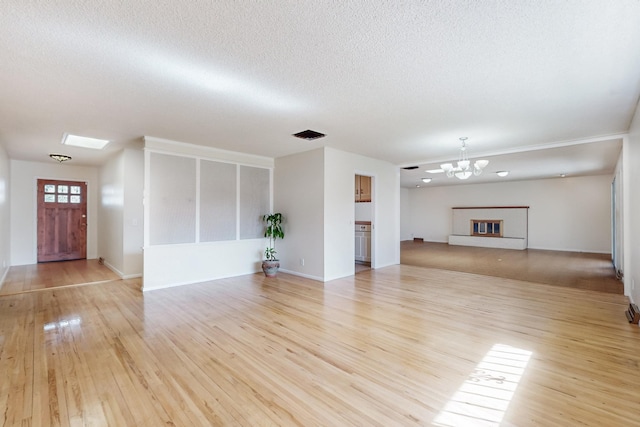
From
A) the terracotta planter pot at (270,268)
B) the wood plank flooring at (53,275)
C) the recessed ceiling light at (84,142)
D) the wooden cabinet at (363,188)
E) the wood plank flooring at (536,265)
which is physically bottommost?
the wood plank flooring at (536,265)

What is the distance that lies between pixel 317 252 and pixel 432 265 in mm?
3219

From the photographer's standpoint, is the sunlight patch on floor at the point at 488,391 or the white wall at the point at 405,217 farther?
the white wall at the point at 405,217

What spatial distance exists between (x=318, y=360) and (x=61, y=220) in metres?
8.39

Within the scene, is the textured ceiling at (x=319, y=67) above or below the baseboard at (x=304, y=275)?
above

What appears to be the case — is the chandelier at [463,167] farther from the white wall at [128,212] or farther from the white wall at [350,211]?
the white wall at [128,212]

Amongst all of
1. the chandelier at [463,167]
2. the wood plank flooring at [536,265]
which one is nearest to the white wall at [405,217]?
the wood plank flooring at [536,265]

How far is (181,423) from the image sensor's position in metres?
1.76

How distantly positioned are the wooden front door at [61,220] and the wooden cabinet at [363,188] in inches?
283

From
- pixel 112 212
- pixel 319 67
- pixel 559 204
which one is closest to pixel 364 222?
pixel 319 67

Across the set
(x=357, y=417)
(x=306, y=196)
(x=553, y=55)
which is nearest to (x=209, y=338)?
(x=357, y=417)

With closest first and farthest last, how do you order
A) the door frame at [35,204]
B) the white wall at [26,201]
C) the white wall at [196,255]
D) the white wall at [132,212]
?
1. the white wall at [196,255]
2. the white wall at [132,212]
3. the white wall at [26,201]
4. the door frame at [35,204]

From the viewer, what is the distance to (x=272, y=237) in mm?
6488

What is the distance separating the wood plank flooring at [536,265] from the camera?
550 cm

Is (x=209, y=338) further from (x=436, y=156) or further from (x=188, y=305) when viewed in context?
(x=436, y=156)
